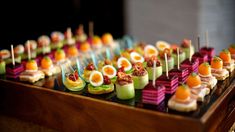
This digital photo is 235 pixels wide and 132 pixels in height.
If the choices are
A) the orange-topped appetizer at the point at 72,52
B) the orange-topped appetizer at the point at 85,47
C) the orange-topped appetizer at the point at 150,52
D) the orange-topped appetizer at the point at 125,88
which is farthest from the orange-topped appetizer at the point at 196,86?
the orange-topped appetizer at the point at 85,47

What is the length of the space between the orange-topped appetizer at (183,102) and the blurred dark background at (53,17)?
11.1 ft

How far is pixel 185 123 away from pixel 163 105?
312 millimetres

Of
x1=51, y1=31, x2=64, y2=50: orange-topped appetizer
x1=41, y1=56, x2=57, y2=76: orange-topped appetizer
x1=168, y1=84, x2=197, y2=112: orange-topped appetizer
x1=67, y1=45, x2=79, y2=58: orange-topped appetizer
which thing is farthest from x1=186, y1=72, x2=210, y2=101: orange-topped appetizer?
x1=51, y1=31, x2=64, y2=50: orange-topped appetizer

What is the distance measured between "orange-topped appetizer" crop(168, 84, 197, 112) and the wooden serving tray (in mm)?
42

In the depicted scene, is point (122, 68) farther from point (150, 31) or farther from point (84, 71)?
point (150, 31)

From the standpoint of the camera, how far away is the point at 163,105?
2.67 metres

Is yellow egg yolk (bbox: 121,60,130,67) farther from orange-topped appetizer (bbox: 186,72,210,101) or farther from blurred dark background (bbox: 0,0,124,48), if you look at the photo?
blurred dark background (bbox: 0,0,124,48)

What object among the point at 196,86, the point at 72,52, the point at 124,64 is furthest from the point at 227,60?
the point at 72,52

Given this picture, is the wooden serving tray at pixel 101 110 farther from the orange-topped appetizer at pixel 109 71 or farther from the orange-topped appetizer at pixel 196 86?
the orange-topped appetizer at pixel 109 71

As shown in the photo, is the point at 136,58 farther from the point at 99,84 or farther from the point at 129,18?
the point at 129,18

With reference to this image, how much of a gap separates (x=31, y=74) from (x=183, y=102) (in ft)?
5.19

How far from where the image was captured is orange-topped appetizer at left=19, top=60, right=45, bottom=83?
132 inches

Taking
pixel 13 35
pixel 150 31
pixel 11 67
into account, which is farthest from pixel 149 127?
pixel 150 31

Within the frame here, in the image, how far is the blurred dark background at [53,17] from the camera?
5185 mm
